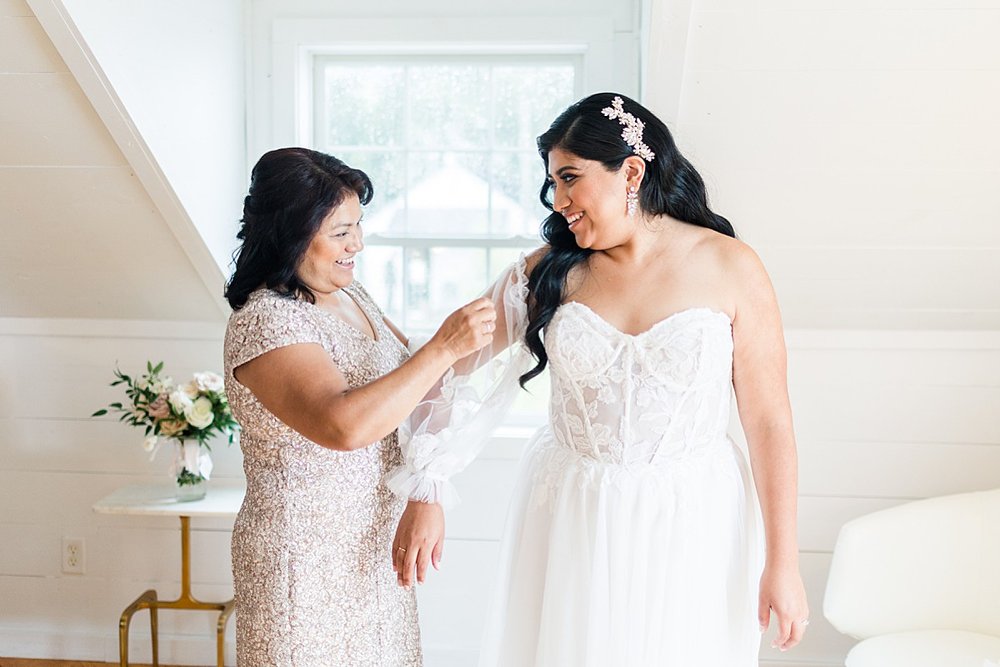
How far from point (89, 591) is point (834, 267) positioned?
2.45 m

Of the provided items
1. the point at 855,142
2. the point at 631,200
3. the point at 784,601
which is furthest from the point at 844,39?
the point at 784,601

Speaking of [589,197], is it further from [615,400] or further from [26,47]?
[26,47]

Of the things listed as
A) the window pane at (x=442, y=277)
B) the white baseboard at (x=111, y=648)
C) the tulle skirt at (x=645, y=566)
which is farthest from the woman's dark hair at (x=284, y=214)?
the white baseboard at (x=111, y=648)

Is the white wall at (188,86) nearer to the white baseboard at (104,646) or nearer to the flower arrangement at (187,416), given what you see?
the flower arrangement at (187,416)

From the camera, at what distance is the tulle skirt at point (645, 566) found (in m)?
1.67

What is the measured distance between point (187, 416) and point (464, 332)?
1294mm

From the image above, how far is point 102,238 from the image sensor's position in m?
2.62

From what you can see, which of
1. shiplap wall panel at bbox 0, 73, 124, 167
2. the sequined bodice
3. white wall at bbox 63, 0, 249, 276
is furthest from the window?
the sequined bodice

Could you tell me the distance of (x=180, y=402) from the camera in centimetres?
255

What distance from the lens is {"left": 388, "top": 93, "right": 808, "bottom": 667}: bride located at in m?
1.68

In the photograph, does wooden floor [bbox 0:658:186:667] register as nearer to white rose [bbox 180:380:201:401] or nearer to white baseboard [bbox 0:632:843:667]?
white baseboard [bbox 0:632:843:667]

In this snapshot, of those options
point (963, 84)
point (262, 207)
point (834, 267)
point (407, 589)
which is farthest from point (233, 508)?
point (963, 84)

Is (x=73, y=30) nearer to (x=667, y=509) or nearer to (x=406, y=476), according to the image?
(x=406, y=476)

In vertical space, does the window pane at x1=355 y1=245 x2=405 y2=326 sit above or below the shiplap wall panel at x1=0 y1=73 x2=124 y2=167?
below
